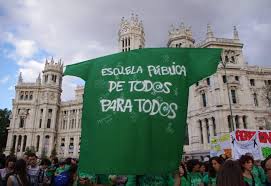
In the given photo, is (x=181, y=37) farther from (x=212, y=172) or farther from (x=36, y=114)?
(x=212, y=172)

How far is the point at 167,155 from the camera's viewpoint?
293 centimetres

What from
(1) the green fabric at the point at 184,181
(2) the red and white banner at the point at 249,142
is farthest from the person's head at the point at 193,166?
(2) the red and white banner at the point at 249,142

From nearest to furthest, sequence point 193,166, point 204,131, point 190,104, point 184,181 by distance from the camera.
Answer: point 184,181 < point 193,166 < point 204,131 < point 190,104

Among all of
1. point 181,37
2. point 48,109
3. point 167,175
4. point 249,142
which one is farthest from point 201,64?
point 48,109

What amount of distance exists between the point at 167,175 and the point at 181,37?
44.1 m

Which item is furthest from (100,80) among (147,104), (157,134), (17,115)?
(17,115)

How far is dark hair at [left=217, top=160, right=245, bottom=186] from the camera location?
2.60 meters

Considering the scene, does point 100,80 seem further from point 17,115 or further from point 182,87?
point 17,115

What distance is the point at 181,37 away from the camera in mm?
45562

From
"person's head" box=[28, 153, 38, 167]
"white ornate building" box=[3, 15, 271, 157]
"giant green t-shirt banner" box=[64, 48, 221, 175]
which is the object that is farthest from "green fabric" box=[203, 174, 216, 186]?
"white ornate building" box=[3, 15, 271, 157]

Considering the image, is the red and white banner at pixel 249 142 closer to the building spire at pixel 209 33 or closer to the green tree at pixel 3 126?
the building spire at pixel 209 33

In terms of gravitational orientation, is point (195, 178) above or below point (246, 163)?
below

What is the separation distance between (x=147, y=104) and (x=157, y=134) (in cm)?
Answer: 38

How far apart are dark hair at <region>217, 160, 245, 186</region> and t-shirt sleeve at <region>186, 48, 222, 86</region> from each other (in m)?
1.08
